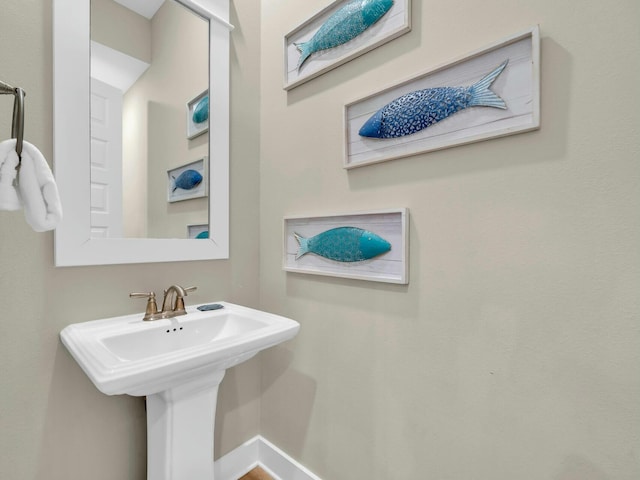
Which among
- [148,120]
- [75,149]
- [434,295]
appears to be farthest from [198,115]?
[434,295]

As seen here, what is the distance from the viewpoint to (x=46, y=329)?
3.20 ft

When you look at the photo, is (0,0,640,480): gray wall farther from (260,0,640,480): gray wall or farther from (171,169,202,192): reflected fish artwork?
(171,169,202,192): reflected fish artwork

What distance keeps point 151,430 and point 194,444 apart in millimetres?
154

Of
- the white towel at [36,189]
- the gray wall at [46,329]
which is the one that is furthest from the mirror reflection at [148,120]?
the white towel at [36,189]

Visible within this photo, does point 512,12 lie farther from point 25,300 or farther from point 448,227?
point 25,300

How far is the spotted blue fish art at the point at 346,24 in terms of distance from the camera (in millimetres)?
1073

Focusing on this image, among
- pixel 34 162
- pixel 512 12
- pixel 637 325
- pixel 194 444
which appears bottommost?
pixel 194 444

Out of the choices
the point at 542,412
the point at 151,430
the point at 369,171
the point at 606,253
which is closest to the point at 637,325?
the point at 606,253

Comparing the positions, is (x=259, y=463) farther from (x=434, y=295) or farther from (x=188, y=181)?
(x=188, y=181)

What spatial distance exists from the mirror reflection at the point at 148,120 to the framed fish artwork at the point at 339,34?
38cm

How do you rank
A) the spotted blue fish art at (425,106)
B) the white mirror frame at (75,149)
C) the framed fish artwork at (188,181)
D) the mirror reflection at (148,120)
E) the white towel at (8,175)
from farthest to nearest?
the framed fish artwork at (188,181) < the mirror reflection at (148,120) < the white mirror frame at (75,149) < the spotted blue fish art at (425,106) < the white towel at (8,175)

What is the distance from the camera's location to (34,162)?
652 millimetres

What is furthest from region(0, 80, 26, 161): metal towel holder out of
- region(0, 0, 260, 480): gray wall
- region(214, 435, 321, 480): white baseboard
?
region(214, 435, 321, 480): white baseboard

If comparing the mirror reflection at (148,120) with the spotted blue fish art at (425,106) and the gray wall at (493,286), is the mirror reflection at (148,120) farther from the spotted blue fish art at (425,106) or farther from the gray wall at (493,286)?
the spotted blue fish art at (425,106)
